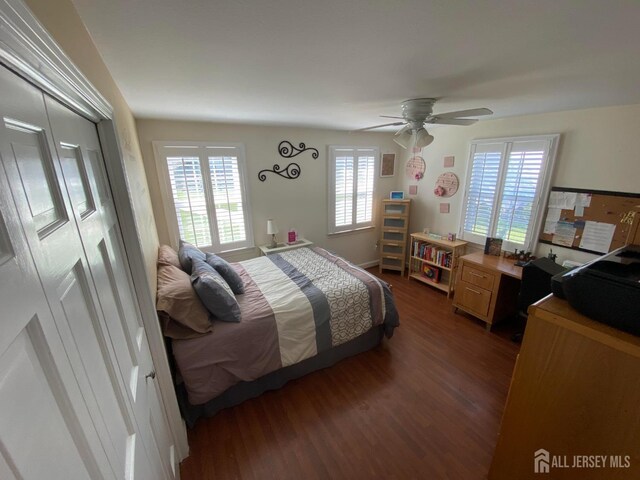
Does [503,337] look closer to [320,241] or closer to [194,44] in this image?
[320,241]

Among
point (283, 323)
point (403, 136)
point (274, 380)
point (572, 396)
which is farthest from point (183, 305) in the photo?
point (403, 136)

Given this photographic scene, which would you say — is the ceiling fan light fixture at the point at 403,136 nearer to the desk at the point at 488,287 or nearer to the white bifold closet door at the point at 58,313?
the desk at the point at 488,287

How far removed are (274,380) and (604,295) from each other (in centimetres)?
204

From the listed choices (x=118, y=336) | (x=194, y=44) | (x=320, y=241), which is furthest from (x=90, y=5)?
(x=320, y=241)

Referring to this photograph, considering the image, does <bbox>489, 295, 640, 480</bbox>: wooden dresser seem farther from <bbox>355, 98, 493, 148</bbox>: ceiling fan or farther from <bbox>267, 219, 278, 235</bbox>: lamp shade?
<bbox>267, 219, 278, 235</bbox>: lamp shade

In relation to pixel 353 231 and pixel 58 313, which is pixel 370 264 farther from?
pixel 58 313

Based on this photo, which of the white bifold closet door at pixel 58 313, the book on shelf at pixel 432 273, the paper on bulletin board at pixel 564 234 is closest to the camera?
the white bifold closet door at pixel 58 313

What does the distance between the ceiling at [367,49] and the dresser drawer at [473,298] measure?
6.09 feet

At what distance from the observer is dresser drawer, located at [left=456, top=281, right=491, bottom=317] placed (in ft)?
9.11

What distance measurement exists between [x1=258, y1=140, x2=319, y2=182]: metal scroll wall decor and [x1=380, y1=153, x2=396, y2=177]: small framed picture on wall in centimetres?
121

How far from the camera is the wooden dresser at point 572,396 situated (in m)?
0.90

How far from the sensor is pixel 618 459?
0.92 metres

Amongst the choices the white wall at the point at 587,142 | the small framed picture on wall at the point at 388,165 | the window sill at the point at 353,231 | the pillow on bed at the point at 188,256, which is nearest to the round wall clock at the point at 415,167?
the small framed picture on wall at the point at 388,165

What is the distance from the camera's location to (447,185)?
360cm
